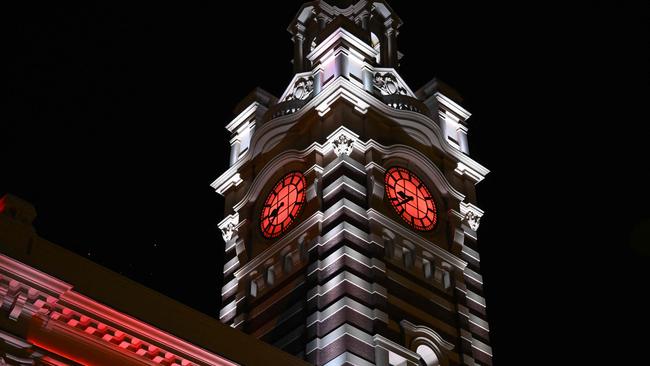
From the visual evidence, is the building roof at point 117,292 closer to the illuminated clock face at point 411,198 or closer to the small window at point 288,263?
the small window at point 288,263

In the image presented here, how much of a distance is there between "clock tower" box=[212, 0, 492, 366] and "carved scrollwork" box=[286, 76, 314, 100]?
0.08m

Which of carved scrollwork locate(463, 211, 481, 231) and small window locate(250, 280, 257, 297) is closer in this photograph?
small window locate(250, 280, 257, 297)

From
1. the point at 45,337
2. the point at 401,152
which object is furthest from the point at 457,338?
the point at 45,337

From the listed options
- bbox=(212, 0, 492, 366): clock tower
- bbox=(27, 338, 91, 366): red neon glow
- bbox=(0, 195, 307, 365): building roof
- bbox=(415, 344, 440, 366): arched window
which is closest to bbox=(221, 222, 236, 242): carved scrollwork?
bbox=(212, 0, 492, 366): clock tower

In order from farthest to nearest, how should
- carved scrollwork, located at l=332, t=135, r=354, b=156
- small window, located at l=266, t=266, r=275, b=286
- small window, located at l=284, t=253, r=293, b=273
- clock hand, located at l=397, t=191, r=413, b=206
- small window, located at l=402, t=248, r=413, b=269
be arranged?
1. clock hand, located at l=397, t=191, r=413, b=206
2. carved scrollwork, located at l=332, t=135, r=354, b=156
3. small window, located at l=266, t=266, r=275, b=286
4. small window, located at l=284, t=253, r=293, b=273
5. small window, located at l=402, t=248, r=413, b=269

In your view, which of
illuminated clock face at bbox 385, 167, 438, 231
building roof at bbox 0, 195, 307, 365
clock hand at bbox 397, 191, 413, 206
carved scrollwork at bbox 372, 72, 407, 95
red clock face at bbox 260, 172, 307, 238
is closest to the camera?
building roof at bbox 0, 195, 307, 365

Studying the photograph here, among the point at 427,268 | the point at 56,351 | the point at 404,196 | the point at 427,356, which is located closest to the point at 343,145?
the point at 404,196

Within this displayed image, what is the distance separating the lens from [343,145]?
42625 millimetres

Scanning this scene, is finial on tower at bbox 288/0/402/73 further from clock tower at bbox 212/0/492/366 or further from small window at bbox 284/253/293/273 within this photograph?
small window at bbox 284/253/293/273

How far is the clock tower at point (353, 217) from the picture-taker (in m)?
38.8

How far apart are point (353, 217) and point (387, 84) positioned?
9.15m

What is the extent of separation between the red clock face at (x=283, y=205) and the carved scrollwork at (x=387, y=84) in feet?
19.5

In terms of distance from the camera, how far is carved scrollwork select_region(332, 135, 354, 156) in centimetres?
4256

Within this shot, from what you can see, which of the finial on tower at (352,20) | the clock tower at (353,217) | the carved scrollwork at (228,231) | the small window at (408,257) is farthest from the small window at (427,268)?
the finial on tower at (352,20)
